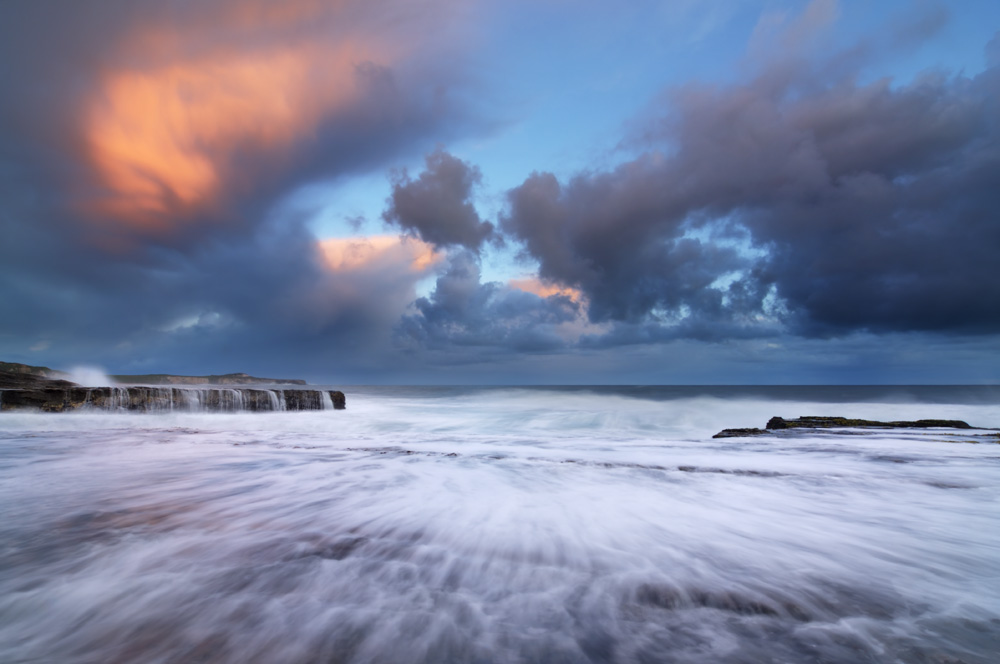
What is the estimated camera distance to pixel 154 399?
15938mm

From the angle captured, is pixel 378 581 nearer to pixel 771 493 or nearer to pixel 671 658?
pixel 671 658

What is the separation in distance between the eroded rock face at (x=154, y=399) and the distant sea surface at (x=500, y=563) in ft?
40.6

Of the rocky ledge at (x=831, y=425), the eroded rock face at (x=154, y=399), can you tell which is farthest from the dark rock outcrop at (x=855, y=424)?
the eroded rock face at (x=154, y=399)

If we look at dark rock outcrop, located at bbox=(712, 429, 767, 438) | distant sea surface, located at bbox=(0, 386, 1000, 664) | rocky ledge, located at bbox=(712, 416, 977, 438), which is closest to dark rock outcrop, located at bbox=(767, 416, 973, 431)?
rocky ledge, located at bbox=(712, 416, 977, 438)

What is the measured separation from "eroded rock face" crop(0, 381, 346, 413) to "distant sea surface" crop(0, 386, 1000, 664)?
12.4 metres

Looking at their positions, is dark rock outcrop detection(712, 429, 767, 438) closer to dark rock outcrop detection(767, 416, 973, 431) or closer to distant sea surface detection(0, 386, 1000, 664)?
dark rock outcrop detection(767, 416, 973, 431)

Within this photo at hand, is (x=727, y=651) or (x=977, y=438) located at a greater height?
(x=727, y=651)

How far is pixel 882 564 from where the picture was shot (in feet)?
8.16

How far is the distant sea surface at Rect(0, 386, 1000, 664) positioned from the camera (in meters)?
1.68

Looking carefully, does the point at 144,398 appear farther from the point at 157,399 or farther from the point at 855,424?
the point at 855,424

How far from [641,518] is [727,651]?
1747 millimetres

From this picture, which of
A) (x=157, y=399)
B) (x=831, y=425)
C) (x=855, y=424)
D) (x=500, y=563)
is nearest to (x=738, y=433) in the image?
(x=831, y=425)

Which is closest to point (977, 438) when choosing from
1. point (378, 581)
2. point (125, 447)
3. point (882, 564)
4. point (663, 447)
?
point (663, 447)

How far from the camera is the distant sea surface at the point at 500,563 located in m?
1.68
